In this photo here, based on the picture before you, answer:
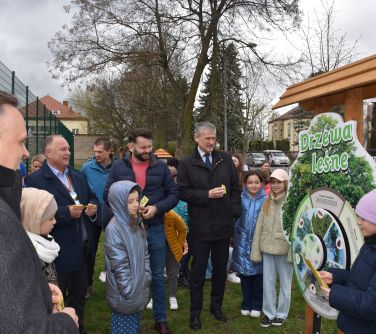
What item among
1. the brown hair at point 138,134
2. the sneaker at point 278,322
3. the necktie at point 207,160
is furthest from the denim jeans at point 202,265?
the brown hair at point 138,134

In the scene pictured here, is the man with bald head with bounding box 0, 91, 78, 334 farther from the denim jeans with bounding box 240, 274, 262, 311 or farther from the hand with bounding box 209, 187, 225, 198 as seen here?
the denim jeans with bounding box 240, 274, 262, 311

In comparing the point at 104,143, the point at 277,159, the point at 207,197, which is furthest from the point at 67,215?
the point at 277,159

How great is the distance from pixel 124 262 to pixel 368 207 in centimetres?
202

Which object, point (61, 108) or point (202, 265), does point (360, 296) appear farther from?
point (61, 108)

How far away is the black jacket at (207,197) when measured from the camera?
14.5 ft

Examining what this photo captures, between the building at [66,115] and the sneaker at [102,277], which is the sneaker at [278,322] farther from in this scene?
the building at [66,115]

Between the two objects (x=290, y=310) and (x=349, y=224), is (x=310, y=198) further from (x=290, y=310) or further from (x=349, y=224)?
(x=290, y=310)

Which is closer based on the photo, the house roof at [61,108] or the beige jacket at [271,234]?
the beige jacket at [271,234]

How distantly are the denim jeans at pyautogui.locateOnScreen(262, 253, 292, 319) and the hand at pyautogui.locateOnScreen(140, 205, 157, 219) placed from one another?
1.43m

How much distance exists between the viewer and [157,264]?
429 cm

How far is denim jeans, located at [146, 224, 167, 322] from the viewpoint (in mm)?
4242

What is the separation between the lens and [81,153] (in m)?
48.9

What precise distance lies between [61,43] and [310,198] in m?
16.5

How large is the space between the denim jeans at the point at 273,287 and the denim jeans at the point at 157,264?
1164mm
